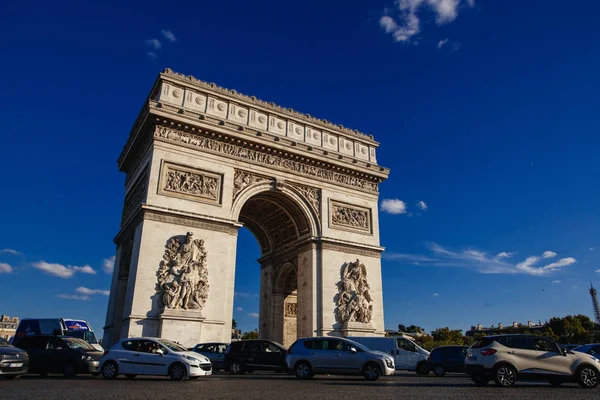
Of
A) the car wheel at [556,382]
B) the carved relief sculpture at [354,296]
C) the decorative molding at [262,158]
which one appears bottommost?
the car wheel at [556,382]

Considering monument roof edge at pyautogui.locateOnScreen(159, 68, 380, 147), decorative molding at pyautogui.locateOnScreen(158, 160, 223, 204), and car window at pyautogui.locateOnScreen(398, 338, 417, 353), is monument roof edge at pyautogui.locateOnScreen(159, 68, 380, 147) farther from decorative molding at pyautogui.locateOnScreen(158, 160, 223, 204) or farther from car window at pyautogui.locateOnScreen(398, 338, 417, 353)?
car window at pyautogui.locateOnScreen(398, 338, 417, 353)

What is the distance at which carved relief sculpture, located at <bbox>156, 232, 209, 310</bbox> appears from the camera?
758 inches

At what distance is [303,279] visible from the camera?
24.9 metres

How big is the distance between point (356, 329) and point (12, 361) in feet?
52.8

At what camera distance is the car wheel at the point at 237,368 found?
16266 mm

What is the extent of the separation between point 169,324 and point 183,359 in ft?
22.8

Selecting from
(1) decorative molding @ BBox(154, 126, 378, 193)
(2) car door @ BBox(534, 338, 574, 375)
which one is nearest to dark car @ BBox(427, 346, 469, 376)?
(2) car door @ BBox(534, 338, 574, 375)

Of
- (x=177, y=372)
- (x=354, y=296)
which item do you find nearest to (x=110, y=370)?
(x=177, y=372)

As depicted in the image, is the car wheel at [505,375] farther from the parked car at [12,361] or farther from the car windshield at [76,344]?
the car windshield at [76,344]

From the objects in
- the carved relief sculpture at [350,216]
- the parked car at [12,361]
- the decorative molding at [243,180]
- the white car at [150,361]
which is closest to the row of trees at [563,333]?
the carved relief sculpture at [350,216]

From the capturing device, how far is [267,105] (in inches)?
996

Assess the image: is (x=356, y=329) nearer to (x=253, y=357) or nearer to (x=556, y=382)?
(x=253, y=357)

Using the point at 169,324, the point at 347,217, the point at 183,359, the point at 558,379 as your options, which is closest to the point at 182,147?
the point at 169,324

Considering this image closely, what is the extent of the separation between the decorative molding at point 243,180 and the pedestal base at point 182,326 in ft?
21.2
